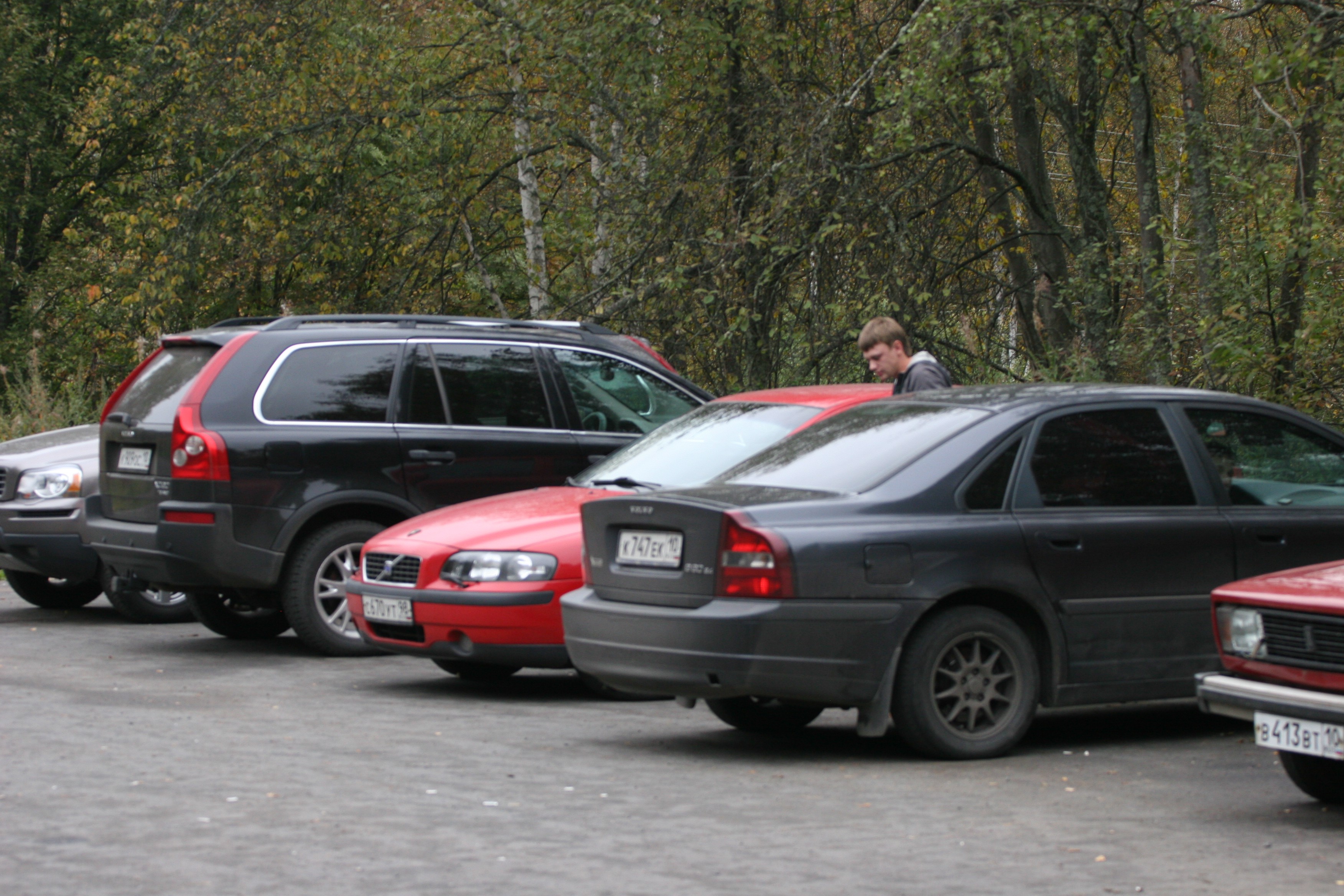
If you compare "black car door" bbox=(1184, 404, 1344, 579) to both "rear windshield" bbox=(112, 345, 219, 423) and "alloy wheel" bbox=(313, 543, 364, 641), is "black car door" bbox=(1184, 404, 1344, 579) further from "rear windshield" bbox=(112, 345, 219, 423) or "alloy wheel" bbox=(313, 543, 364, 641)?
"rear windshield" bbox=(112, 345, 219, 423)

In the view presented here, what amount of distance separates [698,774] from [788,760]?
20.8 inches

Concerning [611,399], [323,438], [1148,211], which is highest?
[1148,211]

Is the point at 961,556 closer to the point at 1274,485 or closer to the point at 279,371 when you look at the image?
the point at 1274,485

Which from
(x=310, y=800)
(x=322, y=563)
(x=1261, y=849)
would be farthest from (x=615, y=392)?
(x=1261, y=849)

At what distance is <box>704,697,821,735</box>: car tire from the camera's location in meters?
7.66

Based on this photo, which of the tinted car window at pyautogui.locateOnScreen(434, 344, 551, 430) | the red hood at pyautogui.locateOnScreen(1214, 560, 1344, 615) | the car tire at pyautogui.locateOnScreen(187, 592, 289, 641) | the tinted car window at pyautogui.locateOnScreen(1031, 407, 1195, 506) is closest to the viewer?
the red hood at pyautogui.locateOnScreen(1214, 560, 1344, 615)

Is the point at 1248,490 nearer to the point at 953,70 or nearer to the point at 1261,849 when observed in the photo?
the point at 1261,849

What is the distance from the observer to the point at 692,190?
16984mm

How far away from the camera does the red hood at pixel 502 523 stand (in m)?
8.42

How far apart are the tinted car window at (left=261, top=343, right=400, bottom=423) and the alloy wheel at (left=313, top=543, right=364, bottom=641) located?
0.81 meters

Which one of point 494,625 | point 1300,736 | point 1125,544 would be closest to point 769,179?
point 494,625

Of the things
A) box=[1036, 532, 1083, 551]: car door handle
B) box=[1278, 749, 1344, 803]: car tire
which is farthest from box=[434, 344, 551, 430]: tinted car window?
box=[1278, 749, 1344, 803]: car tire

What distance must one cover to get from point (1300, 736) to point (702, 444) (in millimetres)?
4072

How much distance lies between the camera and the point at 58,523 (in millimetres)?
11672
